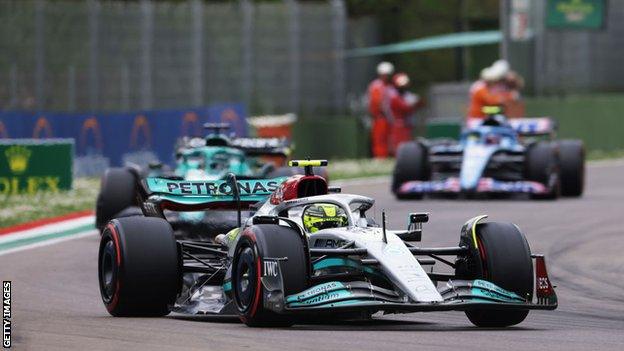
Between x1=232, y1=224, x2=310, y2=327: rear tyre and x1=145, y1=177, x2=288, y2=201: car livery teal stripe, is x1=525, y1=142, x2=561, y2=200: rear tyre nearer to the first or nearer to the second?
x1=145, y1=177, x2=288, y2=201: car livery teal stripe

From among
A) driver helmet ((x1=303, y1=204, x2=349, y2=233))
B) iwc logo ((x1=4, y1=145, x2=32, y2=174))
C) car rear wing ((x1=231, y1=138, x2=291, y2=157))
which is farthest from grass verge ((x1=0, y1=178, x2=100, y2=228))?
driver helmet ((x1=303, y1=204, x2=349, y2=233))

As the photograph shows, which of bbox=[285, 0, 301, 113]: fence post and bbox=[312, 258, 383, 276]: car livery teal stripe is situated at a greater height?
bbox=[285, 0, 301, 113]: fence post

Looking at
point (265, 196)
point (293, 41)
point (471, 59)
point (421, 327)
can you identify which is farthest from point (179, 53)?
point (421, 327)

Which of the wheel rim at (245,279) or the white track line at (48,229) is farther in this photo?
the white track line at (48,229)

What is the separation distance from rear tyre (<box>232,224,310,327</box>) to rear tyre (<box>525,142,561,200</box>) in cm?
1511

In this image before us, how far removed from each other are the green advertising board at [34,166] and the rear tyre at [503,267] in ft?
47.2

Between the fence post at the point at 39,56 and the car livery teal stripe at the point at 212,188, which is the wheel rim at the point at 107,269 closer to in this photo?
the car livery teal stripe at the point at 212,188

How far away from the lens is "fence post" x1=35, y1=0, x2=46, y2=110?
110 ft

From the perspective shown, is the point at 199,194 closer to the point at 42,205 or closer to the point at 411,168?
the point at 42,205

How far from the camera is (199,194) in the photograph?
15.1m

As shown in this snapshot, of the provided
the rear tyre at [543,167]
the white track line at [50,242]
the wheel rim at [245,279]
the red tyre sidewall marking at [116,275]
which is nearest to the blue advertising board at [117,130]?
the rear tyre at [543,167]

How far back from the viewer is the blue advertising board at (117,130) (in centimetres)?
2975

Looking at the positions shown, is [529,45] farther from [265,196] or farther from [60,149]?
[265,196]

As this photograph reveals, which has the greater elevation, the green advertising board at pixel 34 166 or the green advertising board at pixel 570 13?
the green advertising board at pixel 570 13
